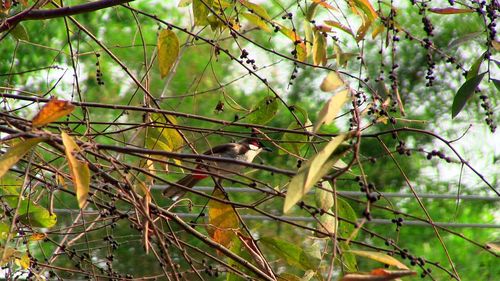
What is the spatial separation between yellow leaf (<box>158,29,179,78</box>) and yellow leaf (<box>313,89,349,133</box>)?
1115mm

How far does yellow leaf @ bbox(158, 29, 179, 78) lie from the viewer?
299 cm

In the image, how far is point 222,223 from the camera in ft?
9.22

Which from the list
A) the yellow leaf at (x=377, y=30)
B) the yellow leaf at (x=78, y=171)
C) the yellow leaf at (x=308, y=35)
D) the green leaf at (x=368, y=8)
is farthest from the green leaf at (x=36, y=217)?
the yellow leaf at (x=377, y=30)

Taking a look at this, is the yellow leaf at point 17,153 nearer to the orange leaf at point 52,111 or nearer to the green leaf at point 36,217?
the orange leaf at point 52,111

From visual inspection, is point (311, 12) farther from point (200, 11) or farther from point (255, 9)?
point (200, 11)

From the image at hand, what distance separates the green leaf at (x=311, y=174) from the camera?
71.9 inches

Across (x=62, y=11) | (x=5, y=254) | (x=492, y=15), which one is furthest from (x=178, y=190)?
(x=5, y=254)

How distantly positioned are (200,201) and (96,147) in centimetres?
516

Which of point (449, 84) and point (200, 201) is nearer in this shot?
point (200, 201)

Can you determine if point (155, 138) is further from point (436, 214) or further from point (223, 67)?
point (223, 67)

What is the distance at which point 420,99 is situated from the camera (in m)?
9.11

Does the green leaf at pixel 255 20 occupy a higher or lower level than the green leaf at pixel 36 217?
higher

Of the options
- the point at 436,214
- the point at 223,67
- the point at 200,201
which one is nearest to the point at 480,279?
the point at 436,214

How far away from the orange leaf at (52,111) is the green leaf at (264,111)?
47.7 inches
